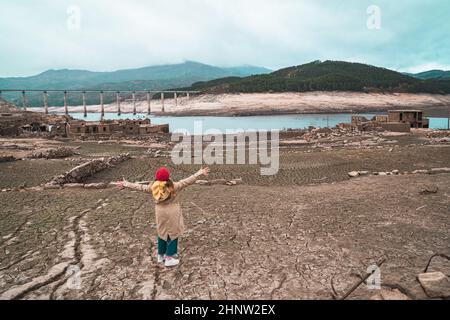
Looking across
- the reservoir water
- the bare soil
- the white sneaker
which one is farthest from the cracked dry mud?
the bare soil

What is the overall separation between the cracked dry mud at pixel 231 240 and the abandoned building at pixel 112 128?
25.8 meters

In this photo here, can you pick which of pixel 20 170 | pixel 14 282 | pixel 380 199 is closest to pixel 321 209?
pixel 380 199

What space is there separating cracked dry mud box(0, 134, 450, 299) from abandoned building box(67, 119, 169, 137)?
1017 inches

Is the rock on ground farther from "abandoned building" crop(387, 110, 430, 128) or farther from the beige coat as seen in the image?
"abandoned building" crop(387, 110, 430, 128)

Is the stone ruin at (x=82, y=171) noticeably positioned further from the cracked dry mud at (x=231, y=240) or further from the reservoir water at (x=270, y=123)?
the reservoir water at (x=270, y=123)

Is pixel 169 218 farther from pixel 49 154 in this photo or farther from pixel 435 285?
pixel 49 154

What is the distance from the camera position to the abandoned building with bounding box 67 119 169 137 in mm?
34719

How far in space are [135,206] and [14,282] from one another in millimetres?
4126

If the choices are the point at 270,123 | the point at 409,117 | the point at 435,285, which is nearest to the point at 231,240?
the point at 435,285

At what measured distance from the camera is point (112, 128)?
36344 mm

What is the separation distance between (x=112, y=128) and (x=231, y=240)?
107ft

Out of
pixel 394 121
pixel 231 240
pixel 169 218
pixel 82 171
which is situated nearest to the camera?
pixel 169 218

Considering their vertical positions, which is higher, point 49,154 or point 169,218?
point 169,218
